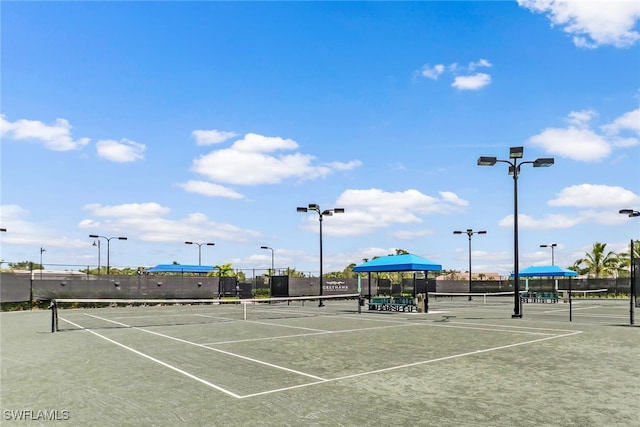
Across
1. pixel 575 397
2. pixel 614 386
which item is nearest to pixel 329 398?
pixel 575 397

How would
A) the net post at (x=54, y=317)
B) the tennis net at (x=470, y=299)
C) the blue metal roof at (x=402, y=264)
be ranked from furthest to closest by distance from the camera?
the tennis net at (x=470, y=299) → the blue metal roof at (x=402, y=264) → the net post at (x=54, y=317)

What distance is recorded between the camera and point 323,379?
8.88m

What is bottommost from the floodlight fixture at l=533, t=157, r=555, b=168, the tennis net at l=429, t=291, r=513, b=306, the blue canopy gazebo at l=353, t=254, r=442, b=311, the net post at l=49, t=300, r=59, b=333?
the tennis net at l=429, t=291, r=513, b=306

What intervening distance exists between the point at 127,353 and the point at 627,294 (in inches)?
2279

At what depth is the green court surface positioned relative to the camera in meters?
6.56

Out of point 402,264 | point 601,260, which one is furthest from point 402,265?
point 601,260

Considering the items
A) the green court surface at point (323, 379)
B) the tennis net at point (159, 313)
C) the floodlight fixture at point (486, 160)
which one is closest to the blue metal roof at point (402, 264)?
the tennis net at point (159, 313)

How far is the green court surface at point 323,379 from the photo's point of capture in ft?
21.5

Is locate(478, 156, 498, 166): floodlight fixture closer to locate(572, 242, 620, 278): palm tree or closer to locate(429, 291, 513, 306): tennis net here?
locate(429, 291, 513, 306): tennis net

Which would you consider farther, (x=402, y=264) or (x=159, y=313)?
(x=159, y=313)

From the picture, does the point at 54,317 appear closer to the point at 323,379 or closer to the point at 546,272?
the point at 323,379

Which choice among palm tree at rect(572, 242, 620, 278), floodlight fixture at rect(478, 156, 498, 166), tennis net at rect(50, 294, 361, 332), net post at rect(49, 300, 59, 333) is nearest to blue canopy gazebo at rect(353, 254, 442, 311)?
tennis net at rect(50, 294, 361, 332)

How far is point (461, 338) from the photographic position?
15016mm

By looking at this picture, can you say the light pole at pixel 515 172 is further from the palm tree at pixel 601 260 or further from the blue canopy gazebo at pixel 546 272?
the palm tree at pixel 601 260
